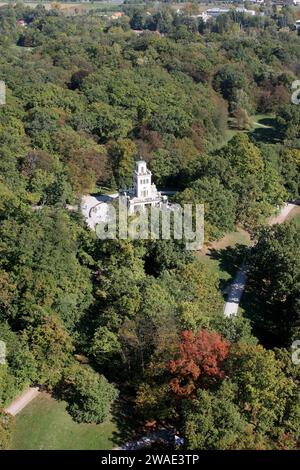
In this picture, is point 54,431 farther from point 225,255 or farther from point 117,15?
point 117,15

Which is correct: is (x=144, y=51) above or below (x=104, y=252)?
above

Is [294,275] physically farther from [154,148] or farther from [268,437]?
[154,148]

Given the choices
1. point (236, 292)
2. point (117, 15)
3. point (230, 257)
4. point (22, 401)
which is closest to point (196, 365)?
point (22, 401)

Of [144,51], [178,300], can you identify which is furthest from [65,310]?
[144,51]

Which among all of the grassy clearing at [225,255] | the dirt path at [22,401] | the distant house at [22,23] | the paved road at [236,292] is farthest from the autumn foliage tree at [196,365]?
the distant house at [22,23]

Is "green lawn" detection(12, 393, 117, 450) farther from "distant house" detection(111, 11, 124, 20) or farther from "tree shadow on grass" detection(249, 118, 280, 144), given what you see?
"distant house" detection(111, 11, 124, 20)

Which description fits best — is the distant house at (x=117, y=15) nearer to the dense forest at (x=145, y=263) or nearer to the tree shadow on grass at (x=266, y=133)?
the dense forest at (x=145, y=263)

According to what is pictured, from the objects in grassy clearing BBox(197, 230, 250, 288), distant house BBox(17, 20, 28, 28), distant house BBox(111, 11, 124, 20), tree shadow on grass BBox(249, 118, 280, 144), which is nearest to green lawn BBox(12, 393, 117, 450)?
grassy clearing BBox(197, 230, 250, 288)
